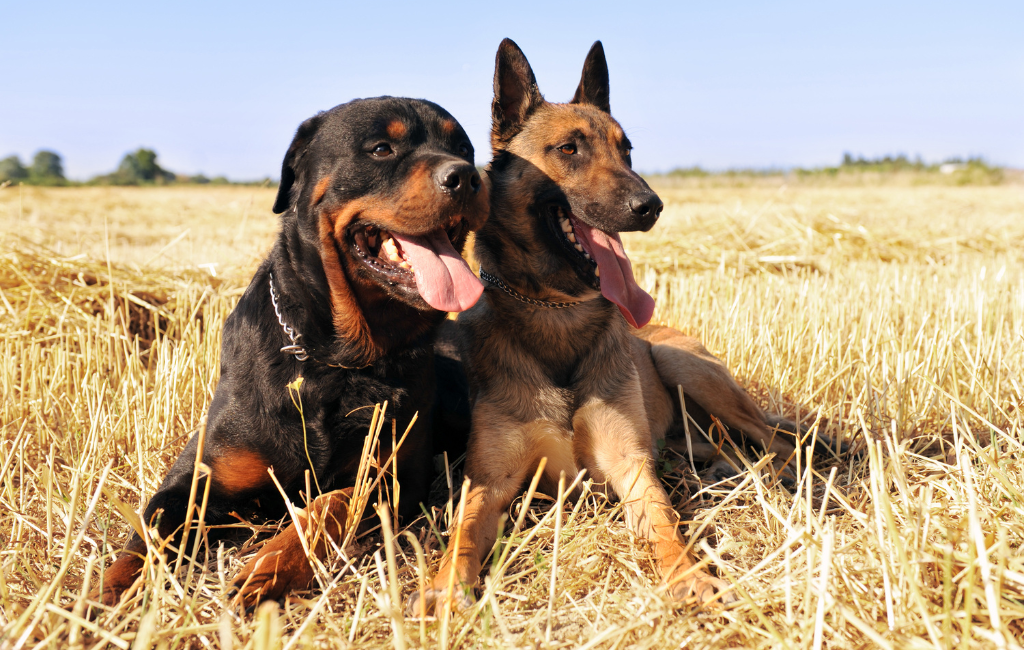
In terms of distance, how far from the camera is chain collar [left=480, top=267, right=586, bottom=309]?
A: 3.41m

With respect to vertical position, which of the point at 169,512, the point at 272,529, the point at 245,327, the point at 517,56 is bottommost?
the point at 272,529

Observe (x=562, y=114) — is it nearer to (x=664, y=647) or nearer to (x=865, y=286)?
(x=664, y=647)

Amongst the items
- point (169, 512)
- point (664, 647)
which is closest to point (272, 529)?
point (169, 512)

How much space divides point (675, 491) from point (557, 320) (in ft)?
3.32

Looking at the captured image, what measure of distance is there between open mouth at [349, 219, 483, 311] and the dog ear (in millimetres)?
488

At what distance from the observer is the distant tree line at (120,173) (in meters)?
37.6

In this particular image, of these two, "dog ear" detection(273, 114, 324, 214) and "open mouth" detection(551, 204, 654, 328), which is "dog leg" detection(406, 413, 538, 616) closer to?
"open mouth" detection(551, 204, 654, 328)

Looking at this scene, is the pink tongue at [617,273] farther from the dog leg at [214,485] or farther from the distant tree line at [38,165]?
the distant tree line at [38,165]

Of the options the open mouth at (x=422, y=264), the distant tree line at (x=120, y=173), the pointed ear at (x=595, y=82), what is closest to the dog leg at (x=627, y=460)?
the open mouth at (x=422, y=264)

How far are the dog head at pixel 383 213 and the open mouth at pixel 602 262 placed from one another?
1.94ft

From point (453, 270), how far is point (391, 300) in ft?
1.06

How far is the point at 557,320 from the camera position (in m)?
3.43

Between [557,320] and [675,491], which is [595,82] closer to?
[557,320]

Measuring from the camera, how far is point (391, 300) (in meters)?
2.96
